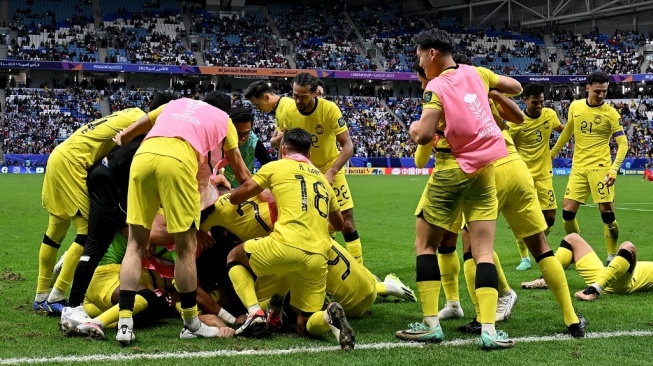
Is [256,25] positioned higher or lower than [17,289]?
higher

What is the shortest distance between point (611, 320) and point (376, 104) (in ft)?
175

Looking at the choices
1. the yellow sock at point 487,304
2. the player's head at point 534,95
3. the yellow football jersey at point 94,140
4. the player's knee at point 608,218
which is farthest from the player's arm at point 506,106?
the player's knee at point 608,218

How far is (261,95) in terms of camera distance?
8.23 meters

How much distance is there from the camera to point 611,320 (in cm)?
603

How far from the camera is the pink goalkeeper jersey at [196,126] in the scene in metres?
5.64

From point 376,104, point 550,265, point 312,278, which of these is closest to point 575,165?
point 550,265

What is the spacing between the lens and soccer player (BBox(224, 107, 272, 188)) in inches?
298

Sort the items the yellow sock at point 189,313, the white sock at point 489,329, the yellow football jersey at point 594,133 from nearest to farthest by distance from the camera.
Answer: the white sock at point 489,329, the yellow sock at point 189,313, the yellow football jersey at point 594,133

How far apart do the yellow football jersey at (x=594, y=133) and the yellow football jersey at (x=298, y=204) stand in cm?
579

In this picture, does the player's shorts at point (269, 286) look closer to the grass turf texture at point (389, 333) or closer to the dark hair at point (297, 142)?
the grass turf texture at point (389, 333)

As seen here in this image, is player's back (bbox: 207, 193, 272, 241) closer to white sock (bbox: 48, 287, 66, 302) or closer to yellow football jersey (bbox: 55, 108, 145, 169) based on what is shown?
yellow football jersey (bbox: 55, 108, 145, 169)

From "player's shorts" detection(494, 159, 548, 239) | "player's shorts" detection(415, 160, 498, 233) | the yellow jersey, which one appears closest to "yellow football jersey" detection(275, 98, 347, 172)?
"player's shorts" detection(494, 159, 548, 239)

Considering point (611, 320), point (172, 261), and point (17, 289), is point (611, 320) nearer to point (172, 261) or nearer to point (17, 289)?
point (172, 261)

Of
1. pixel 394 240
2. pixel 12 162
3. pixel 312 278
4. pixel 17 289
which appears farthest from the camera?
pixel 12 162
